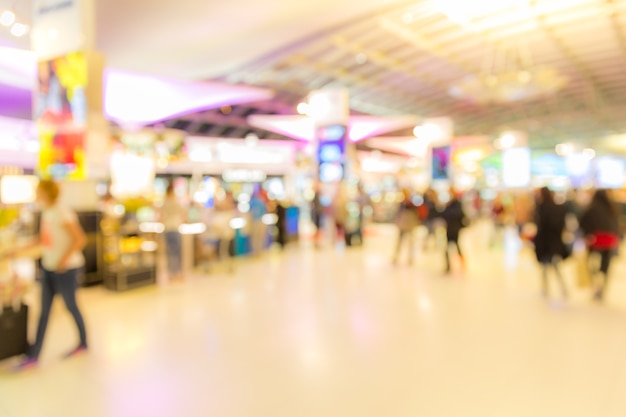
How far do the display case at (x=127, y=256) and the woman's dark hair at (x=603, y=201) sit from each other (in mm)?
5827

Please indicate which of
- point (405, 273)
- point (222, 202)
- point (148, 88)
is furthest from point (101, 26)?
point (405, 273)

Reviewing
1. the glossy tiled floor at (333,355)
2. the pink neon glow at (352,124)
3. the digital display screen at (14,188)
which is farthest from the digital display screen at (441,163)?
the digital display screen at (14,188)

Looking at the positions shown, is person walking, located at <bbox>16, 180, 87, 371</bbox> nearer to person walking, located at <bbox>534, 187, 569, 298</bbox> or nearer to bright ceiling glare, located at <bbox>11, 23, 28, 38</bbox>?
bright ceiling glare, located at <bbox>11, 23, 28, 38</bbox>

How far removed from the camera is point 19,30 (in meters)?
6.02

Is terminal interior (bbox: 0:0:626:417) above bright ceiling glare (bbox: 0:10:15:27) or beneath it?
beneath

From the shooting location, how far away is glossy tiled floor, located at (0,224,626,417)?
257cm

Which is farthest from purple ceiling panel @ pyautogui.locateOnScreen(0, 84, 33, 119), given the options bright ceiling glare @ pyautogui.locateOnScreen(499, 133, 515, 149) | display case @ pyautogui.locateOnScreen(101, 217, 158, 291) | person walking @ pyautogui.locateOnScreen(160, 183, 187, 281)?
bright ceiling glare @ pyautogui.locateOnScreen(499, 133, 515, 149)

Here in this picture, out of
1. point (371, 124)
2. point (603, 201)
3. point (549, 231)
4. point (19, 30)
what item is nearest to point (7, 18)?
point (19, 30)

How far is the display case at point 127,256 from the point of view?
5.52 m

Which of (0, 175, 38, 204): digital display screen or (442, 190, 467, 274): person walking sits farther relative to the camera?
(442, 190, 467, 274): person walking

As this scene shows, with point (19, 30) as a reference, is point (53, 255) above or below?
below

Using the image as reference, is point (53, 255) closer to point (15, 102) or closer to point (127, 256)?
point (127, 256)

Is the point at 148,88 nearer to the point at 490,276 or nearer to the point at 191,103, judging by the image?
the point at 191,103

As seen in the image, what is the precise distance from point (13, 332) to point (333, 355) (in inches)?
95.5
